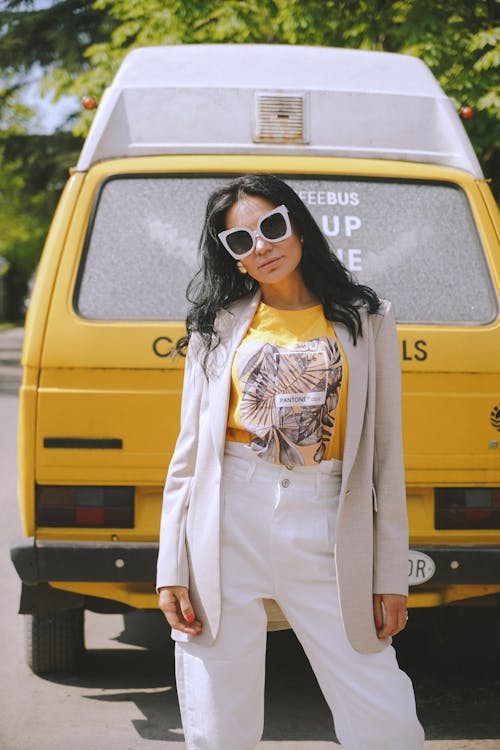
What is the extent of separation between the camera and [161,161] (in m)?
4.75

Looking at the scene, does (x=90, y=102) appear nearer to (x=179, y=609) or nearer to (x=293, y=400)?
(x=293, y=400)

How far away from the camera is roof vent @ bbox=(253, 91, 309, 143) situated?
16.0ft

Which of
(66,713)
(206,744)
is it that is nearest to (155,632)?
(66,713)

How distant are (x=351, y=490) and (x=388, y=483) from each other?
10 centimetres

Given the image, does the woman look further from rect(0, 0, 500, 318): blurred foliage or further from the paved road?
rect(0, 0, 500, 318): blurred foliage

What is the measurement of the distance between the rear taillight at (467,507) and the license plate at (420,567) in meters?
0.12

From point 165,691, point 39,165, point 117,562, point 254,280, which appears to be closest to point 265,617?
point 254,280

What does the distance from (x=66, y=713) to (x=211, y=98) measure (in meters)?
2.53

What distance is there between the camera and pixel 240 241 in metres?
2.99

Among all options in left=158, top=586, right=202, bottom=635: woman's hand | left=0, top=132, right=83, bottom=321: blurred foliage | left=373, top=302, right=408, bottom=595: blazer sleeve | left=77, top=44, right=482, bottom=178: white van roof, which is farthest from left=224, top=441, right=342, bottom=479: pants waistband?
left=0, top=132, right=83, bottom=321: blurred foliage

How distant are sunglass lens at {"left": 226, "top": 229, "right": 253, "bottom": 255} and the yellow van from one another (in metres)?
1.10

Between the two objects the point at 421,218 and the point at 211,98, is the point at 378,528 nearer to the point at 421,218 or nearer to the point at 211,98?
the point at 421,218

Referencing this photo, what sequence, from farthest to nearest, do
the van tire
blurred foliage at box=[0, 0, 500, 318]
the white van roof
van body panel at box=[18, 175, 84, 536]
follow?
blurred foliage at box=[0, 0, 500, 318]
the van tire
the white van roof
van body panel at box=[18, 175, 84, 536]

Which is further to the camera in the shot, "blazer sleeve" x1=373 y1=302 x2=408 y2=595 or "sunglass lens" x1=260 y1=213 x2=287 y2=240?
"sunglass lens" x1=260 y1=213 x2=287 y2=240
